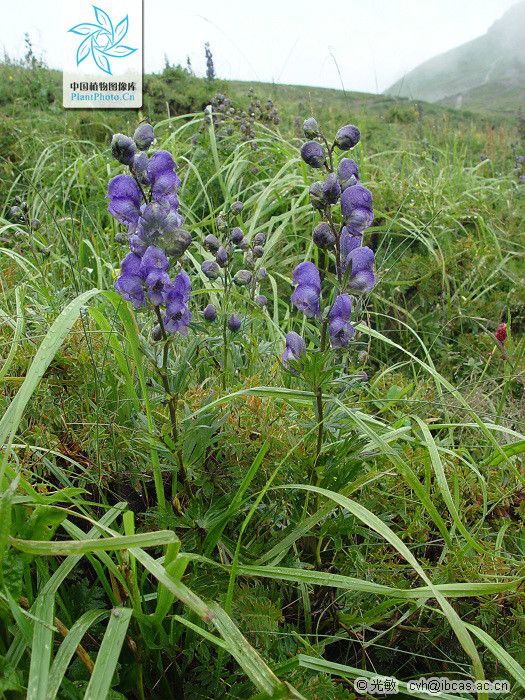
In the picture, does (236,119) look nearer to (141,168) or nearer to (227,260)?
(227,260)

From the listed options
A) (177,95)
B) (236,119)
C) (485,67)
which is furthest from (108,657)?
(485,67)

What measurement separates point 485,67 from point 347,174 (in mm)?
115723

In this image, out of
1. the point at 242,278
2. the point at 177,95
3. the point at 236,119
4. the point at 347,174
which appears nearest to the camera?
the point at 347,174

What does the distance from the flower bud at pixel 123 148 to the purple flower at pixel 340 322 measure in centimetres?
63

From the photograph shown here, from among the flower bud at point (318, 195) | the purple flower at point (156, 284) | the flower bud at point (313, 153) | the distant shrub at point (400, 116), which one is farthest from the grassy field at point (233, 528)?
the distant shrub at point (400, 116)

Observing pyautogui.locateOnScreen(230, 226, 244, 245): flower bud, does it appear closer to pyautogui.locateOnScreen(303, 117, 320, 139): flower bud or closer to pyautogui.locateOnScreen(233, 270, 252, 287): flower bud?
pyautogui.locateOnScreen(233, 270, 252, 287): flower bud

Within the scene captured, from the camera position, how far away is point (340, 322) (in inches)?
64.9

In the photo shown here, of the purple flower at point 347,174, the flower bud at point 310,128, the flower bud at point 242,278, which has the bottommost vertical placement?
the flower bud at point 242,278

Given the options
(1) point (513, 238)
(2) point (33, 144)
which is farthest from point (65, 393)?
(2) point (33, 144)

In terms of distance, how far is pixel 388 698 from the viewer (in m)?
1.58

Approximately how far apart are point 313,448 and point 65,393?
90cm

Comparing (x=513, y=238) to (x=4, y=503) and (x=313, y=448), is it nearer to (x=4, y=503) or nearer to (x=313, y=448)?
(x=313, y=448)

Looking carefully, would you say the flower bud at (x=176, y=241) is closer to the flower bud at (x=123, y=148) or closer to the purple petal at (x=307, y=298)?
the flower bud at (x=123, y=148)

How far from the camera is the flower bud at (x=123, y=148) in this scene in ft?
5.07
